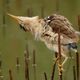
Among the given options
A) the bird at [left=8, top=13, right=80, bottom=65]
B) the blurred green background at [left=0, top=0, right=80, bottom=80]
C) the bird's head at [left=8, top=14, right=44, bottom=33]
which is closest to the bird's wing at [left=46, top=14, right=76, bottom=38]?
the bird at [left=8, top=13, right=80, bottom=65]

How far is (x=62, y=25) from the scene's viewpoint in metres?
4.41

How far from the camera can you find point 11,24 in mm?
7117

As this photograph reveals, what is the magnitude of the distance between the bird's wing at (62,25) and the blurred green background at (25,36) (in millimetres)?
770

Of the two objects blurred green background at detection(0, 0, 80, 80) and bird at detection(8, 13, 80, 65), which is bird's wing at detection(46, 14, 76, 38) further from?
blurred green background at detection(0, 0, 80, 80)

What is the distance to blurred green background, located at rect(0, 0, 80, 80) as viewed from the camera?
5504 mm

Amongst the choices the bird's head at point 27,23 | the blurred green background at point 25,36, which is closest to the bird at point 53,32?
the bird's head at point 27,23

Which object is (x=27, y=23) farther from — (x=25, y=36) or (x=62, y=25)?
(x=25, y=36)

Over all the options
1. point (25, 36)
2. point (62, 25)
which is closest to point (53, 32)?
point (62, 25)

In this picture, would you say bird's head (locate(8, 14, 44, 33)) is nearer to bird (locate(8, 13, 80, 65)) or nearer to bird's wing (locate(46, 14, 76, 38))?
bird (locate(8, 13, 80, 65))

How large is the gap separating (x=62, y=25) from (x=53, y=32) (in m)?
0.07

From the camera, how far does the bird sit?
14.3 ft

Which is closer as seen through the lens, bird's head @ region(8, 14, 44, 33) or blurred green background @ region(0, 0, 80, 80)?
bird's head @ region(8, 14, 44, 33)

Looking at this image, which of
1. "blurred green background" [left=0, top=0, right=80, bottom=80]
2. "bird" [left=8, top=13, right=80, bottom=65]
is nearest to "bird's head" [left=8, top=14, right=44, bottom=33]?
"bird" [left=8, top=13, right=80, bottom=65]

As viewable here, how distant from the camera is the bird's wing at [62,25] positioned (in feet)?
14.3
